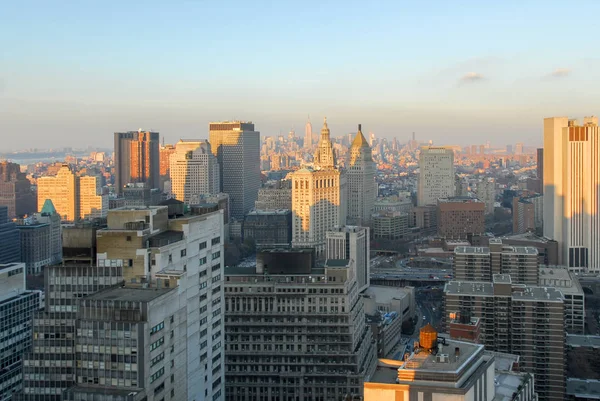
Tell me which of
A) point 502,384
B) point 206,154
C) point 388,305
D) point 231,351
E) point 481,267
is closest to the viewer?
point 502,384

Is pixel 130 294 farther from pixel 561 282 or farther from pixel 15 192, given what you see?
pixel 15 192

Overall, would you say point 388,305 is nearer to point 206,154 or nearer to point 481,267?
point 481,267

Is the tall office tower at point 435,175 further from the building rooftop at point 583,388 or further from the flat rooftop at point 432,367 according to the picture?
the flat rooftop at point 432,367

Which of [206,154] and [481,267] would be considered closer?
[481,267]

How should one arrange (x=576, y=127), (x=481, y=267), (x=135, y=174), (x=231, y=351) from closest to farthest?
(x=231, y=351) < (x=481, y=267) < (x=576, y=127) < (x=135, y=174)

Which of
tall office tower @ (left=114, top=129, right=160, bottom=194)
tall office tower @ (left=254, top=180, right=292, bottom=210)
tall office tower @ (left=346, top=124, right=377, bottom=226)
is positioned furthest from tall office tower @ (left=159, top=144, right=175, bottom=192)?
tall office tower @ (left=346, top=124, right=377, bottom=226)

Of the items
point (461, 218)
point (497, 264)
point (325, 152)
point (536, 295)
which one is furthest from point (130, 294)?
point (461, 218)

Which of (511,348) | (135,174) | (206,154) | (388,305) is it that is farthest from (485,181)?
(511,348)
